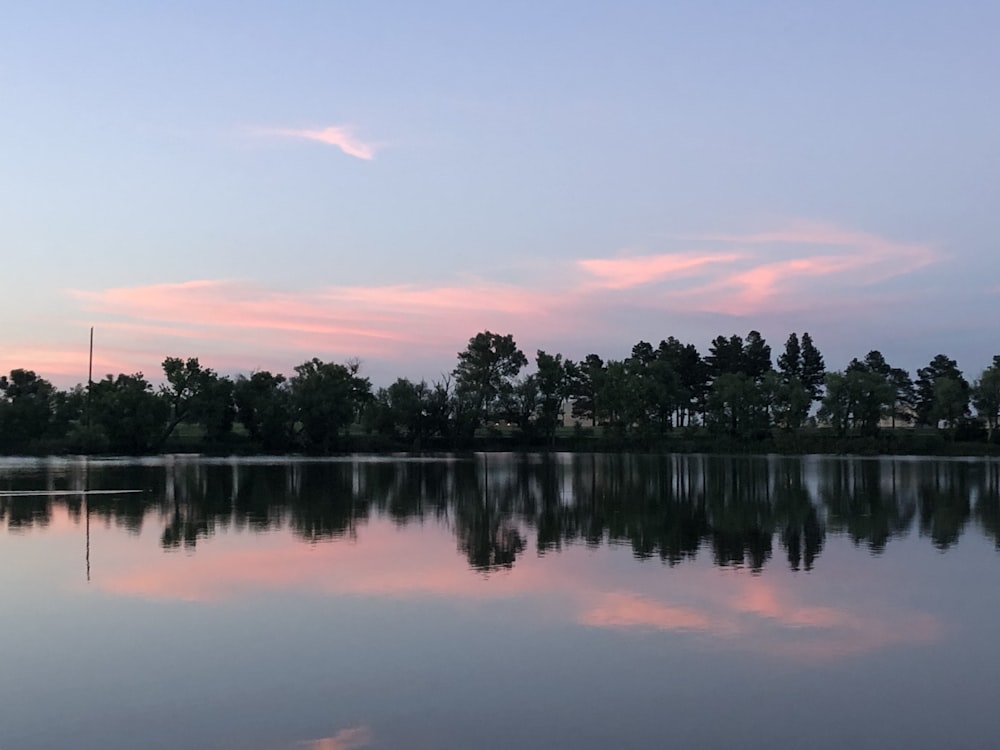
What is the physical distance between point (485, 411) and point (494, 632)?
102274 mm

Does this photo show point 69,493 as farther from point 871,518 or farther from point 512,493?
point 871,518

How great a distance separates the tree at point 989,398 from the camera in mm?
95875

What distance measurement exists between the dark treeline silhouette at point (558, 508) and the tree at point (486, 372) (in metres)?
58.7

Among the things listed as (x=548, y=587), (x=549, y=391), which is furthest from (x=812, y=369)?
(x=548, y=587)

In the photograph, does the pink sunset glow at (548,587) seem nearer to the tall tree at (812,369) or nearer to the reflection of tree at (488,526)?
the reflection of tree at (488,526)

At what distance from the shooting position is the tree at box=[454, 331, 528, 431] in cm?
11519

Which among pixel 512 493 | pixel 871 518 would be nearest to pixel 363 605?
pixel 871 518

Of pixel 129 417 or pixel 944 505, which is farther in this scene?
pixel 129 417

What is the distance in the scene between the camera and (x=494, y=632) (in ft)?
46.1

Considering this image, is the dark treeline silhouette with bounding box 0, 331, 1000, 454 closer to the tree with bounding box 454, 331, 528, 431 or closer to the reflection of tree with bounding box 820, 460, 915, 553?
the tree with bounding box 454, 331, 528, 431

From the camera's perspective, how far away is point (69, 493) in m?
38.9

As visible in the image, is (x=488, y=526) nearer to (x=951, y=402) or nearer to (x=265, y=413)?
(x=265, y=413)

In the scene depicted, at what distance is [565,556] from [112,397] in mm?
81703

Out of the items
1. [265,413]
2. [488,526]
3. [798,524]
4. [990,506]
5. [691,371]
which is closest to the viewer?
[488,526]
